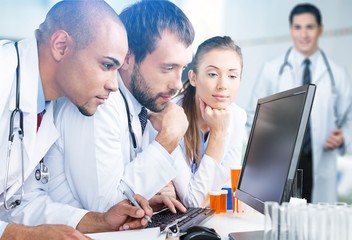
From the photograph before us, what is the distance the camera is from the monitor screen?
3.76 feet

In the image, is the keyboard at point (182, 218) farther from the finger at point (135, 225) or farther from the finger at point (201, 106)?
the finger at point (201, 106)

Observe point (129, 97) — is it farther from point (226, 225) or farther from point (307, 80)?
point (307, 80)

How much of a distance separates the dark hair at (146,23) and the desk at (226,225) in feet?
2.63

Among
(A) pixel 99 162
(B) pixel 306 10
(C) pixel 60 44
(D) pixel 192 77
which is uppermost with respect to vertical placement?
(B) pixel 306 10

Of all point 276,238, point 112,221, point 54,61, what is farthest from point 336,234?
point 54,61

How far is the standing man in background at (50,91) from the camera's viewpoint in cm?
162

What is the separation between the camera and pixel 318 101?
2646 millimetres

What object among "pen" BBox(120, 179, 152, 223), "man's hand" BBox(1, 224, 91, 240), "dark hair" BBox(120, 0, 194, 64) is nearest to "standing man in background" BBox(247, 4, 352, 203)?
"dark hair" BBox(120, 0, 194, 64)

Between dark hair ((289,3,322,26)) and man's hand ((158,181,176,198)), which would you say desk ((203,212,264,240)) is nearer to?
man's hand ((158,181,176,198))

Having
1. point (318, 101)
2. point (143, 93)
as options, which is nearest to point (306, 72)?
point (318, 101)

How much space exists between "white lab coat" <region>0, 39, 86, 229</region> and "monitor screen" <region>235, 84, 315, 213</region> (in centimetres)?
68

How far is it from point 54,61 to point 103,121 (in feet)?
1.05

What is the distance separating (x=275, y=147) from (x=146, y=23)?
978 mm

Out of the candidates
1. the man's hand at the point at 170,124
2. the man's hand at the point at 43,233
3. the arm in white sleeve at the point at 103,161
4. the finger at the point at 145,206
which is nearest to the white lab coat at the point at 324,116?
the man's hand at the point at 170,124
